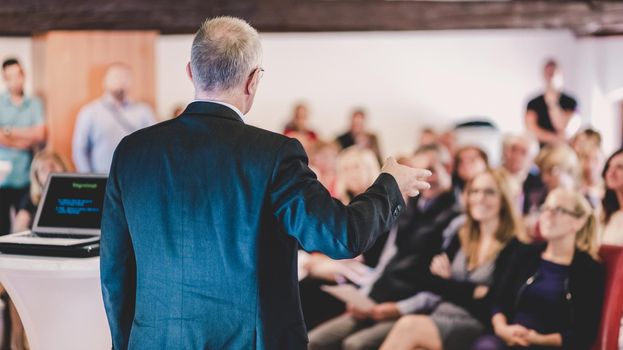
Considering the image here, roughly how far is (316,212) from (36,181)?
3.66 metres

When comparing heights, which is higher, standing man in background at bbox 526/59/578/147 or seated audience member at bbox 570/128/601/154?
standing man in background at bbox 526/59/578/147

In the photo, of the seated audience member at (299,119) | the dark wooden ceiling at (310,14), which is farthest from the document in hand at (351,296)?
the seated audience member at (299,119)

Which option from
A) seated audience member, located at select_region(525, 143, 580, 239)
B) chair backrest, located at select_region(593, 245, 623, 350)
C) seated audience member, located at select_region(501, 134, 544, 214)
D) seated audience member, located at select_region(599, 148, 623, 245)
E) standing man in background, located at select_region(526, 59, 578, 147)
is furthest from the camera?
standing man in background, located at select_region(526, 59, 578, 147)

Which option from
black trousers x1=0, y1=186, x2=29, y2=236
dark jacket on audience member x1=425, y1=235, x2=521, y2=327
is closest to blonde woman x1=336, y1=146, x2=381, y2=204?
dark jacket on audience member x1=425, y1=235, x2=521, y2=327

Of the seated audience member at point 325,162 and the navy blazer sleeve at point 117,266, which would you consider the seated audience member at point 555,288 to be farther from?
the seated audience member at point 325,162

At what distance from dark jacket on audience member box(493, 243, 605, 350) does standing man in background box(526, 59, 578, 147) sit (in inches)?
138

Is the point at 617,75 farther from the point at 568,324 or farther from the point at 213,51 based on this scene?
the point at 213,51

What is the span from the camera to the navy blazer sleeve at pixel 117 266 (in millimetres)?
1471

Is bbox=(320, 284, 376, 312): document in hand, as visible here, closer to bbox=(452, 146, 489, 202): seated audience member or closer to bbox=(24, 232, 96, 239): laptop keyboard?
bbox=(452, 146, 489, 202): seated audience member

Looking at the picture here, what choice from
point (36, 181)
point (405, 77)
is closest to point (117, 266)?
point (36, 181)

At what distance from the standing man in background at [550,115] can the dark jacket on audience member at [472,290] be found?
3.37 meters

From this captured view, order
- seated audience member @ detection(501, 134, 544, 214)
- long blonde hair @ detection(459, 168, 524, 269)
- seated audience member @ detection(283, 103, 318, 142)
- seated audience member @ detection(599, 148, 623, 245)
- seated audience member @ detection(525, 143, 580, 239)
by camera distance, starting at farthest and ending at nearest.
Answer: seated audience member @ detection(283, 103, 318, 142) < seated audience member @ detection(501, 134, 544, 214) < seated audience member @ detection(525, 143, 580, 239) < seated audience member @ detection(599, 148, 623, 245) < long blonde hair @ detection(459, 168, 524, 269)

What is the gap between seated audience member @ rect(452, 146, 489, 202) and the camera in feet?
16.4

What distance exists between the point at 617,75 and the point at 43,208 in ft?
24.4
